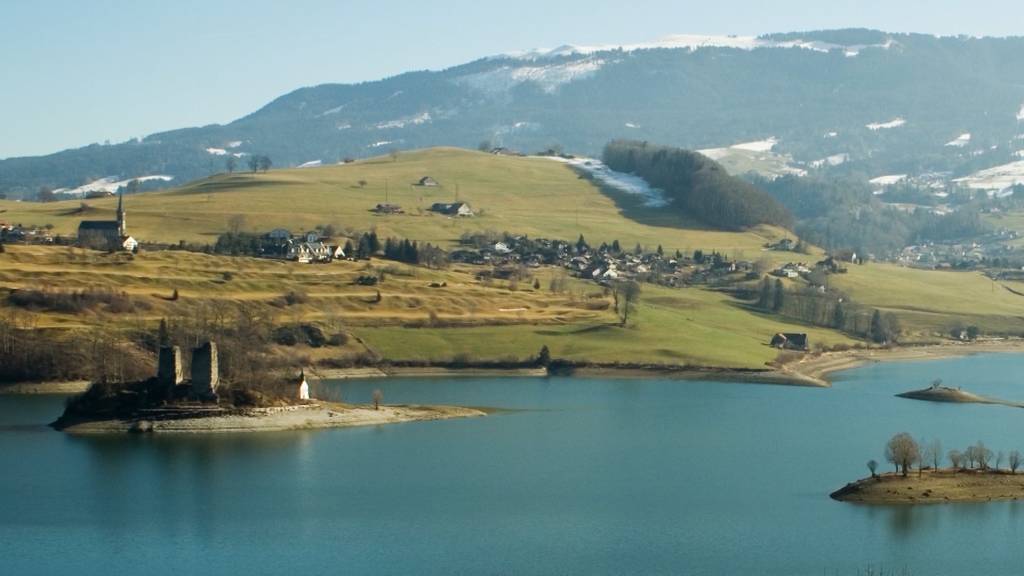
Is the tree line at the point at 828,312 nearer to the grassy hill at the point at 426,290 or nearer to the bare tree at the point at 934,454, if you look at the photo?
the grassy hill at the point at 426,290

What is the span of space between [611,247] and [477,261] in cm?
1725

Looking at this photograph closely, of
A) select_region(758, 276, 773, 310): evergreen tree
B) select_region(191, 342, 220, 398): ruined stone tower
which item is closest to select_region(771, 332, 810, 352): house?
select_region(758, 276, 773, 310): evergreen tree

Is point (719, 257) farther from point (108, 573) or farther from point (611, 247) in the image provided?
point (108, 573)

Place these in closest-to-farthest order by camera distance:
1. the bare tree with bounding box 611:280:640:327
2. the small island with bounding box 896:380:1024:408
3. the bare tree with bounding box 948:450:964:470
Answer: the bare tree with bounding box 948:450:964:470, the small island with bounding box 896:380:1024:408, the bare tree with bounding box 611:280:640:327

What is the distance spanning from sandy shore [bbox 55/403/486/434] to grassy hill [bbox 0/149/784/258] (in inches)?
2046

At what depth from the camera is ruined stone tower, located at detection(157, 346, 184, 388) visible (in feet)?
214

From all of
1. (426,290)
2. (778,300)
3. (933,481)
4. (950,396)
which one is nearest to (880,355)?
(778,300)

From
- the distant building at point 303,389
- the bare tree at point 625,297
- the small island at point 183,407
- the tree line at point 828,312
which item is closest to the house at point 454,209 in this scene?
the bare tree at point 625,297

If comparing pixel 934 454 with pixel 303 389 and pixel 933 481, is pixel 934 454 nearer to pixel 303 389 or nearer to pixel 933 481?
pixel 933 481

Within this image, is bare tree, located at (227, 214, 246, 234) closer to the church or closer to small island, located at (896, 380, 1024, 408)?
the church

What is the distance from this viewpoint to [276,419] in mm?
66375

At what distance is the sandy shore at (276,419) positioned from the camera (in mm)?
64250

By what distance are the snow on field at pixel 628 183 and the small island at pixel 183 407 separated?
345 ft

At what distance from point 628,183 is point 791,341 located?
268 feet
